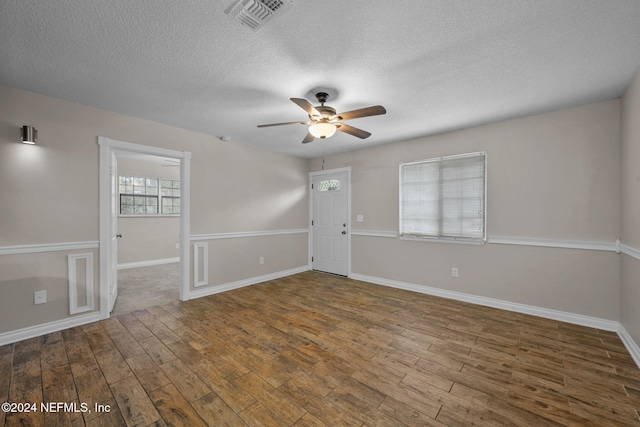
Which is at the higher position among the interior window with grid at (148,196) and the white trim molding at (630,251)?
the interior window with grid at (148,196)

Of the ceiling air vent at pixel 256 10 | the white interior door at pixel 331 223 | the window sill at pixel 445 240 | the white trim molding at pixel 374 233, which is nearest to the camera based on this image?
the ceiling air vent at pixel 256 10

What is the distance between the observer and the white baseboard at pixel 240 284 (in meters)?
4.04

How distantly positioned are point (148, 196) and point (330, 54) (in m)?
6.36

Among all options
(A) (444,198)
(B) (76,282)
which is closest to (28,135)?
(B) (76,282)

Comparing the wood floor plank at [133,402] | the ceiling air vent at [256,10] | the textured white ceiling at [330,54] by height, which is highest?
the textured white ceiling at [330,54]

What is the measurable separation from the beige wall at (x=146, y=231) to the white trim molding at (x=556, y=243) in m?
7.12

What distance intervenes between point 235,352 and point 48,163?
2.93m

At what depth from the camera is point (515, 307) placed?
3441 mm

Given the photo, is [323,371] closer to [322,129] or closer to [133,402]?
[133,402]

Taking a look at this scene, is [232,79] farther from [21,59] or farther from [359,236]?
[359,236]

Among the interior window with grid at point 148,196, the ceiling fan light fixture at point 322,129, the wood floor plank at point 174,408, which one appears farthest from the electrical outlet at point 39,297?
the interior window with grid at point 148,196

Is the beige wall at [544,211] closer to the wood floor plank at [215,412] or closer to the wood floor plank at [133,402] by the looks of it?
the wood floor plank at [215,412]

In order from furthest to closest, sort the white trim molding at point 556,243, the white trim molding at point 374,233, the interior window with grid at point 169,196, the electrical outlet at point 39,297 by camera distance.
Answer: the interior window with grid at point 169,196, the white trim molding at point 374,233, the white trim molding at point 556,243, the electrical outlet at point 39,297

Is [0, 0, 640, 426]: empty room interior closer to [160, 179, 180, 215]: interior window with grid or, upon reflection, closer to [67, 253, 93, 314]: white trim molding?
[67, 253, 93, 314]: white trim molding
